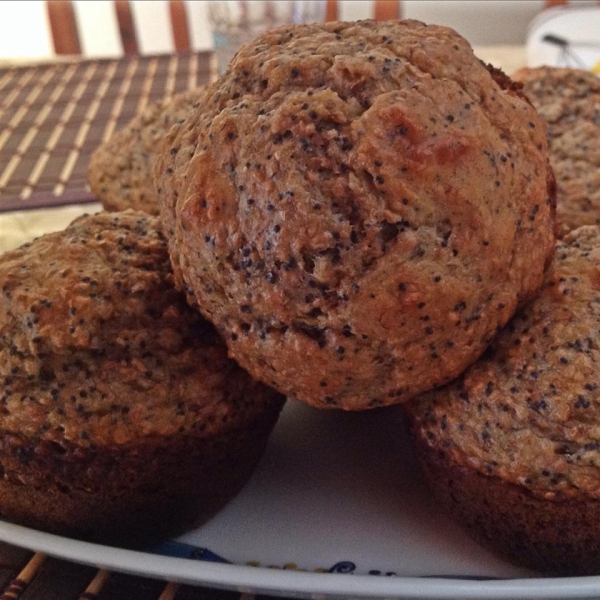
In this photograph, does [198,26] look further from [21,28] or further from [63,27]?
[21,28]

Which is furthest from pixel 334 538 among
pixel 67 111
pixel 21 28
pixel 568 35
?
pixel 21 28

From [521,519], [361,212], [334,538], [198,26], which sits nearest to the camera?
[361,212]

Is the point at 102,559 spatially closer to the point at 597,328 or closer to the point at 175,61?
the point at 597,328

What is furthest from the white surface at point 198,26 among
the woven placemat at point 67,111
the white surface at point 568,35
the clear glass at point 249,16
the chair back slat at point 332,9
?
the white surface at point 568,35

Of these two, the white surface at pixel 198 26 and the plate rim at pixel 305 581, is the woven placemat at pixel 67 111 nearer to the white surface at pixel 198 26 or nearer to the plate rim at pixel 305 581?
the plate rim at pixel 305 581

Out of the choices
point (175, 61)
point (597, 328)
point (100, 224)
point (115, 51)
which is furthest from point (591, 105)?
point (115, 51)

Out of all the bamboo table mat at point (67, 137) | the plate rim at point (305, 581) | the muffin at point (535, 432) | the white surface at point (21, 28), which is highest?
the muffin at point (535, 432)
